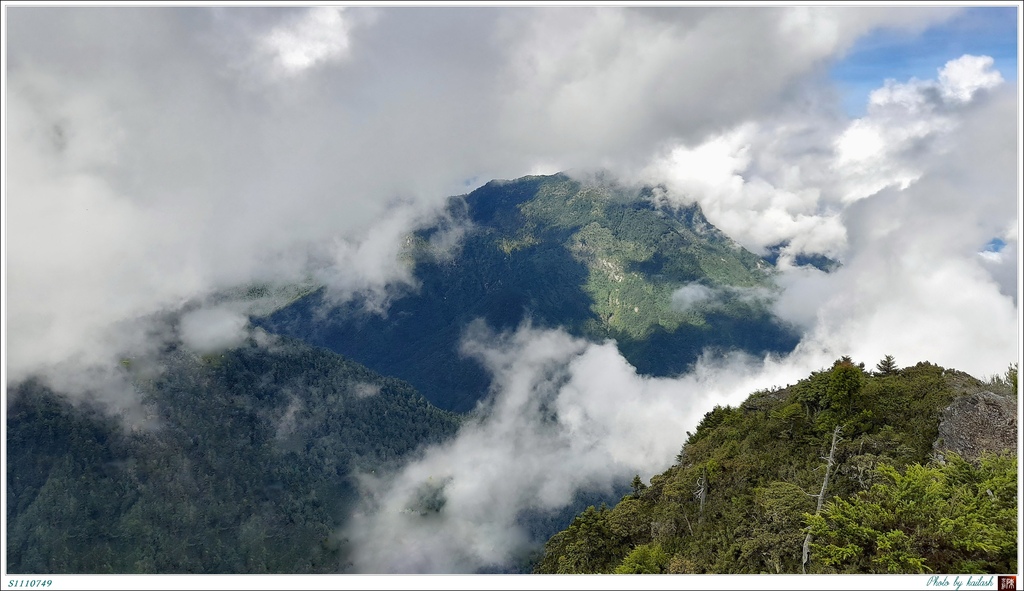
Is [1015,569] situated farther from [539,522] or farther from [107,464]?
[539,522]

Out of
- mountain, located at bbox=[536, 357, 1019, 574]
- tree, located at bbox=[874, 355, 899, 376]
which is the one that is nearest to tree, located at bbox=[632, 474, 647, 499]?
mountain, located at bbox=[536, 357, 1019, 574]

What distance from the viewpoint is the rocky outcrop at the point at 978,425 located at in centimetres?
2717

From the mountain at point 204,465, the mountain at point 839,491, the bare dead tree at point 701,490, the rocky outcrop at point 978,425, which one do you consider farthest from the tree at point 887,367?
the mountain at point 204,465

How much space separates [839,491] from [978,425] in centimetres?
1087

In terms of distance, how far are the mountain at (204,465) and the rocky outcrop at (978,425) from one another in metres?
139

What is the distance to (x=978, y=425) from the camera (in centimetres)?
2838

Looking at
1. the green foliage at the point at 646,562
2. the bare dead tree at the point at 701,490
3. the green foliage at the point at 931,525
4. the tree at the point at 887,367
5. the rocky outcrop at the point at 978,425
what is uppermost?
the tree at the point at 887,367

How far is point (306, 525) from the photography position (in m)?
140

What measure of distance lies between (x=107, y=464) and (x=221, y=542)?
32.5 m

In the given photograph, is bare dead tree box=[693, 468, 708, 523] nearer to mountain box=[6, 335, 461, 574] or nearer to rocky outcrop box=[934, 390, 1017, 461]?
rocky outcrop box=[934, 390, 1017, 461]

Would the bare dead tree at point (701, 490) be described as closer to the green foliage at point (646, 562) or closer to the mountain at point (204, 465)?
the green foliage at point (646, 562)

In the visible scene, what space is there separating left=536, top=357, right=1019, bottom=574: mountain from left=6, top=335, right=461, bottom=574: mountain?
4577 inches

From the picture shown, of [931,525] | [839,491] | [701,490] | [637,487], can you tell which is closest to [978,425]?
[839,491]

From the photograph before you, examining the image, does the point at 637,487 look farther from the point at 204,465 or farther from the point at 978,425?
the point at 204,465
